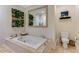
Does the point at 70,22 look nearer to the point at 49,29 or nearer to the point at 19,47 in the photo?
the point at 49,29

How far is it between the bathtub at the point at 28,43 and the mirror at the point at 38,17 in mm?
204

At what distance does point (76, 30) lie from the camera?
6.04 ft

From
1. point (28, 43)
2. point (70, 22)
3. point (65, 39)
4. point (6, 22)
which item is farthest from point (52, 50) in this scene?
point (6, 22)

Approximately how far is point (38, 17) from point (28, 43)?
419 mm

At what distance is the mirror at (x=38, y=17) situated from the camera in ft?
6.14

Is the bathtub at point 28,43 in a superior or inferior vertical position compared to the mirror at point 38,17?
inferior

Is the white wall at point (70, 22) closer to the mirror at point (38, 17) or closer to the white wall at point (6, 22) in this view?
the mirror at point (38, 17)

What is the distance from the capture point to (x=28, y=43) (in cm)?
187

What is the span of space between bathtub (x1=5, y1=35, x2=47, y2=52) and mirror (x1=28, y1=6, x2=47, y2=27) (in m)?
0.20

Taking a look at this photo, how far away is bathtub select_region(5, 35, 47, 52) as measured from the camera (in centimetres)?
186

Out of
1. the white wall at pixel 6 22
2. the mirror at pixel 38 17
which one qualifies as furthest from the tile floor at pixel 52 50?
the mirror at pixel 38 17

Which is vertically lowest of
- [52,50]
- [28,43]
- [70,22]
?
→ [52,50]
